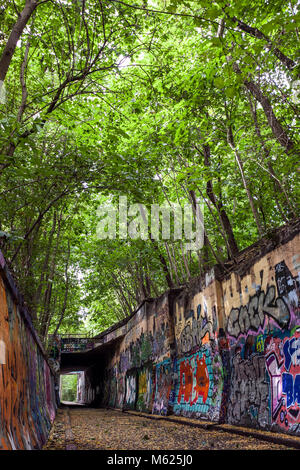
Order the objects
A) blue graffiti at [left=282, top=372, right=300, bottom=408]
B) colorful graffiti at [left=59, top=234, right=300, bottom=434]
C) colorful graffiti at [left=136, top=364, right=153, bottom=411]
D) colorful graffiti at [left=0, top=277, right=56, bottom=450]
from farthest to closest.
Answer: colorful graffiti at [left=136, top=364, right=153, bottom=411] → colorful graffiti at [left=59, top=234, right=300, bottom=434] → blue graffiti at [left=282, top=372, right=300, bottom=408] → colorful graffiti at [left=0, top=277, right=56, bottom=450]

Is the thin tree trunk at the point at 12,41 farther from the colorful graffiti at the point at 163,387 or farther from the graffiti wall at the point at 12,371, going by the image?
the colorful graffiti at the point at 163,387

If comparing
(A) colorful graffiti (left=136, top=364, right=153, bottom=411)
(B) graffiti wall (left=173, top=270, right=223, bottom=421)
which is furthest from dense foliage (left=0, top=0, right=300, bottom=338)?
(A) colorful graffiti (left=136, top=364, right=153, bottom=411)

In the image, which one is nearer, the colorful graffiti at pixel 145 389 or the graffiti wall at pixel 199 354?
the graffiti wall at pixel 199 354

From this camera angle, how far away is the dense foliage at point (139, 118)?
19.6 ft

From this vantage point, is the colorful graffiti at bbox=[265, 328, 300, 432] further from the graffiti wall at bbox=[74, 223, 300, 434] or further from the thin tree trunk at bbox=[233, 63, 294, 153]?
the thin tree trunk at bbox=[233, 63, 294, 153]

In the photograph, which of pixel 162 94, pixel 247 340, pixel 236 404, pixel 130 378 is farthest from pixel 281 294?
pixel 130 378

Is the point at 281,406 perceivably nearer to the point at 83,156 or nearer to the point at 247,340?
the point at 247,340

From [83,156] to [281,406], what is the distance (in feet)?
20.1

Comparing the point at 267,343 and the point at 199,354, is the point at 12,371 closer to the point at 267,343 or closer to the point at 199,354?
the point at 267,343

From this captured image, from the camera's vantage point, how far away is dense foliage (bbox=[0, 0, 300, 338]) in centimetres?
596

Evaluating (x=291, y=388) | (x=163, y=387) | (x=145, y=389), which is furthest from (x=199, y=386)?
(x=145, y=389)

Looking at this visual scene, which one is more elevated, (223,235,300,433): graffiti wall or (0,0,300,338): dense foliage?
(0,0,300,338): dense foliage

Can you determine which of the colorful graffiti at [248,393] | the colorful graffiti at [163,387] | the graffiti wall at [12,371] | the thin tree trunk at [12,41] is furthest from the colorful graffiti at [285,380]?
the colorful graffiti at [163,387]

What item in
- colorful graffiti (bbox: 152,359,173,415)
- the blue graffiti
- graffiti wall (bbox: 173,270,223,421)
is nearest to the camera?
the blue graffiti
